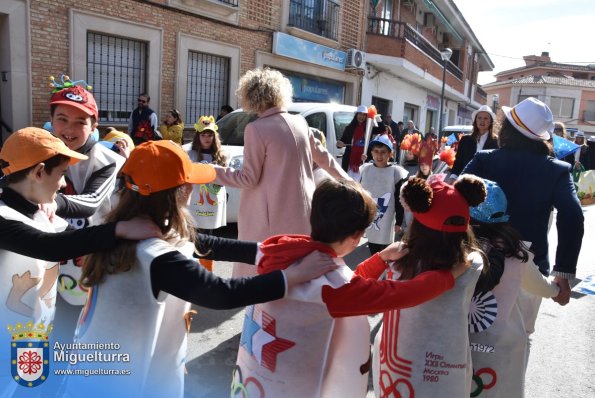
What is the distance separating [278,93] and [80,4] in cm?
793

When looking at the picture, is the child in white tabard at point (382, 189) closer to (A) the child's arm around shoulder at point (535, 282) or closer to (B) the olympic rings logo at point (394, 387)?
(A) the child's arm around shoulder at point (535, 282)

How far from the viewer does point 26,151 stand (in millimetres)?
1973

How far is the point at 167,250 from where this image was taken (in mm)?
1656

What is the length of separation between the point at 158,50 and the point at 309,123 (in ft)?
16.2

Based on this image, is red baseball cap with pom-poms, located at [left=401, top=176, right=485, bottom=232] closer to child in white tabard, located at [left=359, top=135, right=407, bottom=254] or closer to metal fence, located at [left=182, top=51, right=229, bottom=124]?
child in white tabard, located at [left=359, top=135, right=407, bottom=254]

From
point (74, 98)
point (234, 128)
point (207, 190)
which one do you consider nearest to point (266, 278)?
point (74, 98)

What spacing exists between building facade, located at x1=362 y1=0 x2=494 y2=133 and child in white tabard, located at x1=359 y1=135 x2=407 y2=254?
47.1ft

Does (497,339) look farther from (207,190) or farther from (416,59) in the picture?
(416,59)

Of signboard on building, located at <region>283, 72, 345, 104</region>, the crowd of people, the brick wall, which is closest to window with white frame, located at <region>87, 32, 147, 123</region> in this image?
the brick wall

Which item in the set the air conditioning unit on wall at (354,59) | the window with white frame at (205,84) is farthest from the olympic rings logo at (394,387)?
the air conditioning unit on wall at (354,59)

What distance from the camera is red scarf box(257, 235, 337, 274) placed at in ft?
5.71

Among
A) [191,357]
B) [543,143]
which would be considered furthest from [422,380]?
[191,357]

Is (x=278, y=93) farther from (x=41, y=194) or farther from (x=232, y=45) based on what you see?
(x=232, y=45)

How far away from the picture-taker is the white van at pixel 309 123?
7.48m
